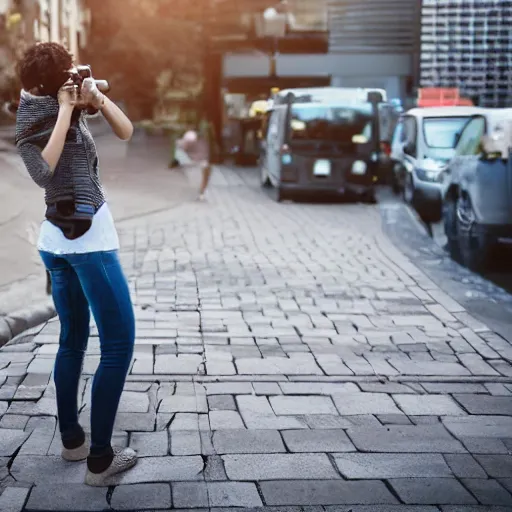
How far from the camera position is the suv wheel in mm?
9719

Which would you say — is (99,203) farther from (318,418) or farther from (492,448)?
(492,448)

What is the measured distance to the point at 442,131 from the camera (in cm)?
1720

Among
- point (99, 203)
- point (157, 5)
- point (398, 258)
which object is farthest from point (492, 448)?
point (157, 5)

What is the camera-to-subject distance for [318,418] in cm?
482

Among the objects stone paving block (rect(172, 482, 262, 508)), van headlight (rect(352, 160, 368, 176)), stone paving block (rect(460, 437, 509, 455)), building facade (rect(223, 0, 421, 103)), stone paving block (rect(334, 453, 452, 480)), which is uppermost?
building facade (rect(223, 0, 421, 103))

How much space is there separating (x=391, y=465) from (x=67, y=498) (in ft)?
4.56

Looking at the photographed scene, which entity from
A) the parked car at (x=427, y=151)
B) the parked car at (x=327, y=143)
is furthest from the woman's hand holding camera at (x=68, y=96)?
the parked car at (x=327, y=143)

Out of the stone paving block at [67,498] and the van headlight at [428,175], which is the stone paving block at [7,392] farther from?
the van headlight at [428,175]

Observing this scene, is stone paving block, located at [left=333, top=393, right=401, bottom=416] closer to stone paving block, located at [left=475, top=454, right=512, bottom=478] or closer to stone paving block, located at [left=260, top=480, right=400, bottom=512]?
stone paving block, located at [left=475, top=454, right=512, bottom=478]

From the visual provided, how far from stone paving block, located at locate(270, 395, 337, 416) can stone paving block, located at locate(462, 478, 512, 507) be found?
3.66 feet

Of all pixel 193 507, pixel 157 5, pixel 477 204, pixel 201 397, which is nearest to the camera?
pixel 193 507

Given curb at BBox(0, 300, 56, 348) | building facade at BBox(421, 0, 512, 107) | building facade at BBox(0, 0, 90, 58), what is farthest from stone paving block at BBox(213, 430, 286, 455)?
building facade at BBox(421, 0, 512, 107)

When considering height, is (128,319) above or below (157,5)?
below

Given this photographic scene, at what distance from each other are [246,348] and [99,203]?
108 inches
